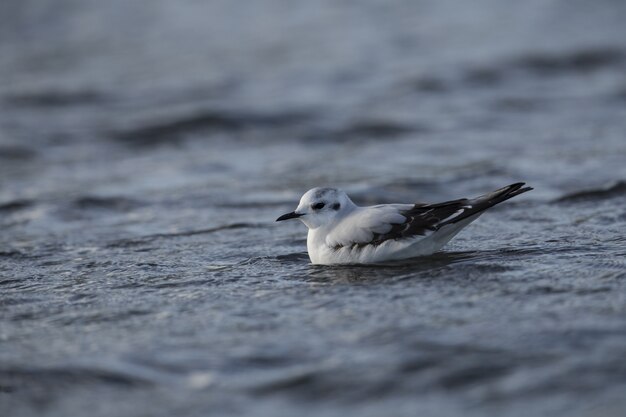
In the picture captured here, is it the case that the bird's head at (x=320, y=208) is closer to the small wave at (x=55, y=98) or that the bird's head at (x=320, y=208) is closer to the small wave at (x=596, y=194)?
the small wave at (x=596, y=194)

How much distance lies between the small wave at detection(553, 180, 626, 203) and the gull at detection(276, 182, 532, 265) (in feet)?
7.76

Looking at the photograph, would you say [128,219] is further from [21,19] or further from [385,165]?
[21,19]

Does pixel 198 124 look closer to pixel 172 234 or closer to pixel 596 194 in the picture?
pixel 172 234

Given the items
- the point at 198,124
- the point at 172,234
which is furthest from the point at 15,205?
the point at 198,124

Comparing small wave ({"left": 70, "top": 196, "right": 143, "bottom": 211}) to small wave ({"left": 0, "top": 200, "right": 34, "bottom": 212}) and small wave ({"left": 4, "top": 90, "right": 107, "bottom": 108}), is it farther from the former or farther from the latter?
small wave ({"left": 4, "top": 90, "right": 107, "bottom": 108})

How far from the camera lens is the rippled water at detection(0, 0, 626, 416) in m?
5.57

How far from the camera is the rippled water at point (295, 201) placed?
557 centimetres

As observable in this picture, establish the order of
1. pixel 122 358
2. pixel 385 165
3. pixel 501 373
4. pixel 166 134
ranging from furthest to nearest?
pixel 166 134, pixel 385 165, pixel 122 358, pixel 501 373

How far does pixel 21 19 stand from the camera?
907 inches

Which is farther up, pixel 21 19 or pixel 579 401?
pixel 21 19

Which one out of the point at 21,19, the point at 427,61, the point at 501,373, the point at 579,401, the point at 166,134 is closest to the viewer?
the point at 579,401

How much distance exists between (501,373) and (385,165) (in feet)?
22.8

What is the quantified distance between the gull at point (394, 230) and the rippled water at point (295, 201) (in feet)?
0.49

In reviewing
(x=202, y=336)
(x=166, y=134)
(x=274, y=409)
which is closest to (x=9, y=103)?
(x=166, y=134)
